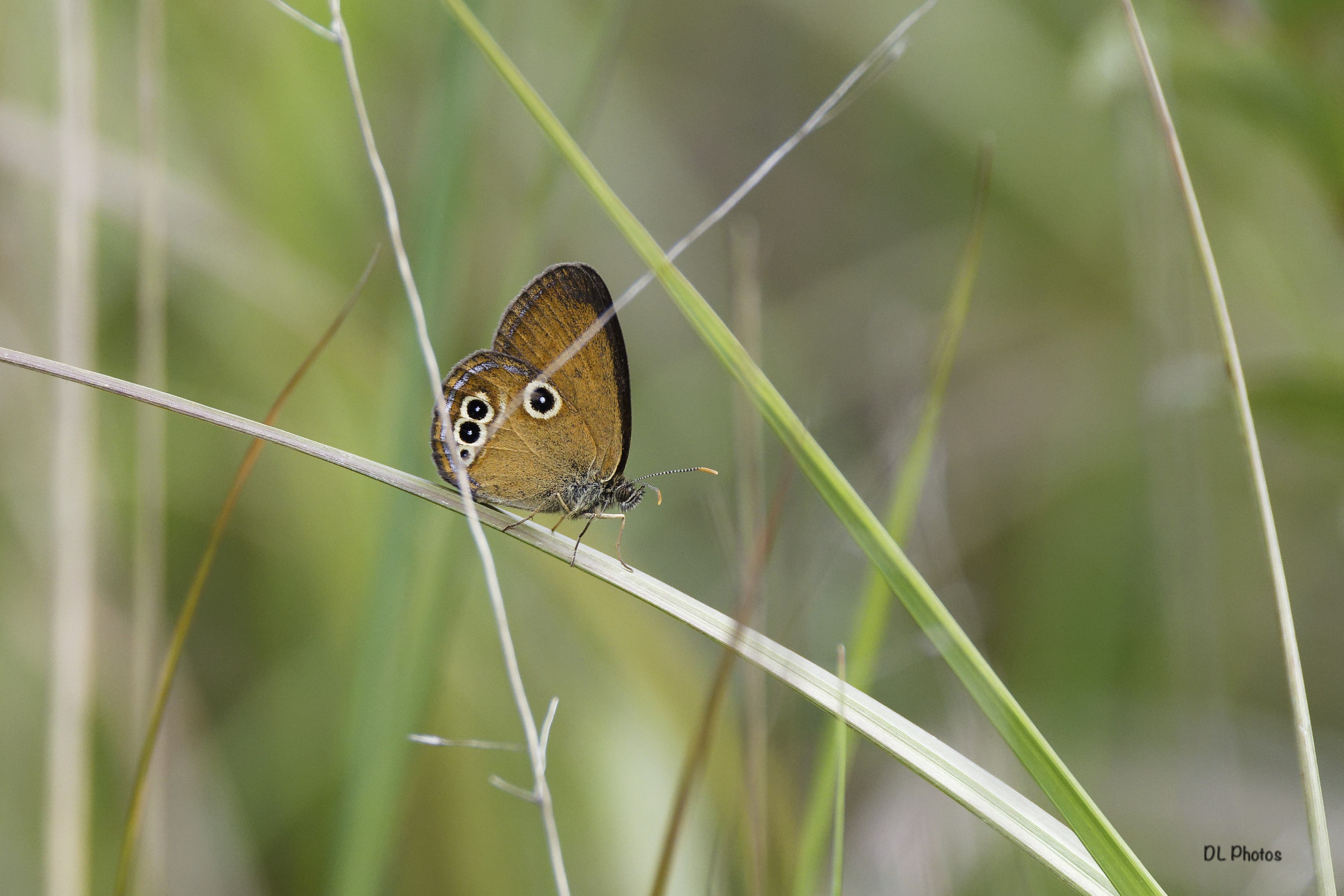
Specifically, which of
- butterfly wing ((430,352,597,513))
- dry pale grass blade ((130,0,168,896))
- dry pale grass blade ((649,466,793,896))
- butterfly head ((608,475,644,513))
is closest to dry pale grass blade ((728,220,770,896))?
dry pale grass blade ((649,466,793,896))

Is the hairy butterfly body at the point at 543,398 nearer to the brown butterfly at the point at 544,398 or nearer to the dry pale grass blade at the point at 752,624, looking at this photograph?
the brown butterfly at the point at 544,398

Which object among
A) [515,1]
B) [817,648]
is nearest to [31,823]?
[817,648]

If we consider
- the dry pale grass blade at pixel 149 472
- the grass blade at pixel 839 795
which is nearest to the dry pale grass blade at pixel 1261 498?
the grass blade at pixel 839 795

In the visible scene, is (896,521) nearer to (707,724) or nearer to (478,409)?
(707,724)

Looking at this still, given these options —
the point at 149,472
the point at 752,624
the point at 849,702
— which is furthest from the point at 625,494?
the point at 849,702

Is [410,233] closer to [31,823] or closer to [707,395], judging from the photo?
[707,395]

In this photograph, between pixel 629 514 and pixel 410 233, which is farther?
pixel 629 514

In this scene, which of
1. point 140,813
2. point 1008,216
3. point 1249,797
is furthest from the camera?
point 1008,216
